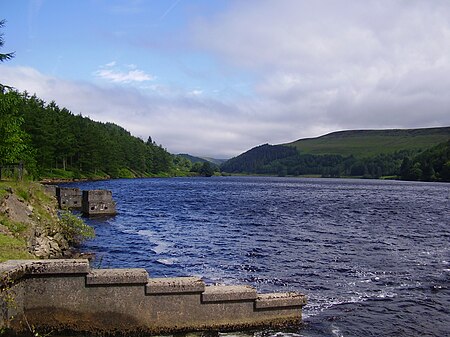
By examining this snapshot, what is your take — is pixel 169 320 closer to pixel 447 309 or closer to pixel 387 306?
pixel 387 306

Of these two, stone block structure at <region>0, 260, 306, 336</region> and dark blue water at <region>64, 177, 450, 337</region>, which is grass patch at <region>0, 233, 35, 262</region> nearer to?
stone block structure at <region>0, 260, 306, 336</region>

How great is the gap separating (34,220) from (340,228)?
2737 cm

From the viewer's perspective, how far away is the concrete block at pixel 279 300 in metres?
11.1

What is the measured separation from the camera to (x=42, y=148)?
3236 inches

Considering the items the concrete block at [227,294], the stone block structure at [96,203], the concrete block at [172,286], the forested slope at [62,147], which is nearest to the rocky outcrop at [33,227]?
the forested slope at [62,147]

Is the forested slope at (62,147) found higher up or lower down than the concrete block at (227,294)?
higher up

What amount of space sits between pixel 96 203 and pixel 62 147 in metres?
65.5

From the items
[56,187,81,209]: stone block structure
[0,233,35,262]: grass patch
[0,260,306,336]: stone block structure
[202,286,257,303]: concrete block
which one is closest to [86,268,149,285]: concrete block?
[0,260,306,336]: stone block structure

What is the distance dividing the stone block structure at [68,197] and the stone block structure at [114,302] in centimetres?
3554

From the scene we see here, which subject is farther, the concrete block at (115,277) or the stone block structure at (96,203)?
the stone block structure at (96,203)

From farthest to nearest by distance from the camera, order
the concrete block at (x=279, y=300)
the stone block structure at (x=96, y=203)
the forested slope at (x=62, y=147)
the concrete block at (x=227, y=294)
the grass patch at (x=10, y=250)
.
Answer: the forested slope at (x=62, y=147) < the stone block structure at (x=96, y=203) < the grass patch at (x=10, y=250) < the concrete block at (x=279, y=300) < the concrete block at (x=227, y=294)

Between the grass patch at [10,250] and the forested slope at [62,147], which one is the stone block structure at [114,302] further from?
the forested slope at [62,147]

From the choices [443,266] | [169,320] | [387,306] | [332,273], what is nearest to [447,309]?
[387,306]

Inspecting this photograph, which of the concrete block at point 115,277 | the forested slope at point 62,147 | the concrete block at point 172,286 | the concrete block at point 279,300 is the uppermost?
the forested slope at point 62,147
